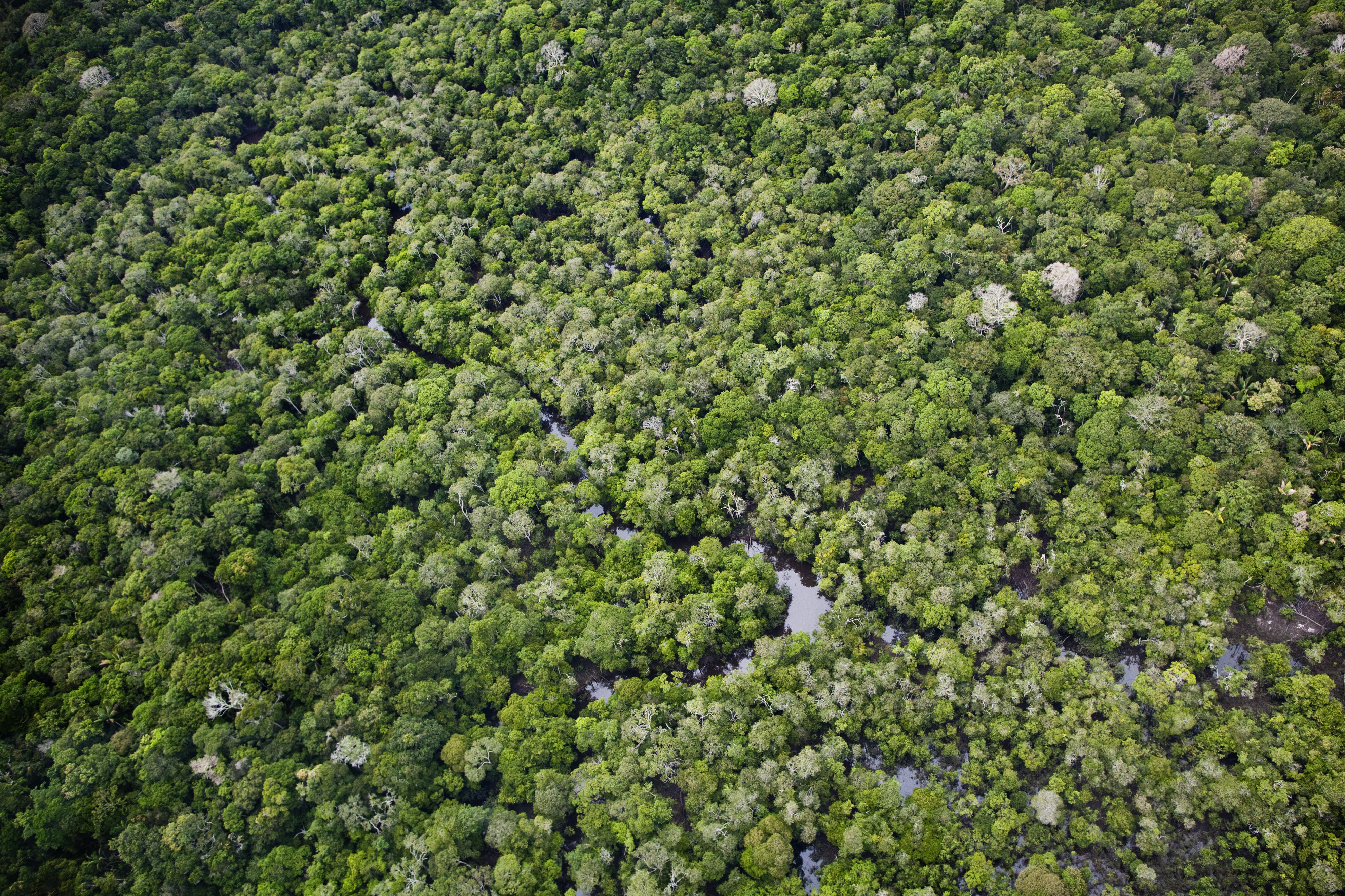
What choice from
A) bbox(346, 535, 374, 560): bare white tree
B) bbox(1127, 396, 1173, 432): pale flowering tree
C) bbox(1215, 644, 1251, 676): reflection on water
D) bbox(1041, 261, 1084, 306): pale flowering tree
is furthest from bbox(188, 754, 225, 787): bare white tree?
bbox(1041, 261, 1084, 306): pale flowering tree

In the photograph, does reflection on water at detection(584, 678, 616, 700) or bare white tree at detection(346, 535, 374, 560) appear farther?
bare white tree at detection(346, 535, 374, 560)

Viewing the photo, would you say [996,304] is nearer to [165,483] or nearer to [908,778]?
[908,778]

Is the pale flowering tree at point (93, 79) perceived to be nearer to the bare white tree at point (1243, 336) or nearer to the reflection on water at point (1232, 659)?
the bare white tree at point (1243, 336)

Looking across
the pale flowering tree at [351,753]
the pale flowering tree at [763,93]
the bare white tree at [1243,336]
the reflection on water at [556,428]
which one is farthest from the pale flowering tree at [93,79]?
the bare white tree at [1243,336]

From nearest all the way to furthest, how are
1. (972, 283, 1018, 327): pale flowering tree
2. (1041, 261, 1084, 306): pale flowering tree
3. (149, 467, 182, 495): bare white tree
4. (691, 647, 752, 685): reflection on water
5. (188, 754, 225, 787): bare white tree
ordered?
(188, 754, 225, 787): bare white tree, (691, 647, 752, 685): reflection on water, (972, 283, 1018, 327): pale flowering tree, (1041, 261, 1084, 306): pale flowering tree, (149, 467, 182, 495): bare white tree

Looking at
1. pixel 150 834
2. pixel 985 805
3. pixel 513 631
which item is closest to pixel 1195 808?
pixel 985 805

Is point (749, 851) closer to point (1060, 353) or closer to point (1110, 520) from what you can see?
point (1110, 520)

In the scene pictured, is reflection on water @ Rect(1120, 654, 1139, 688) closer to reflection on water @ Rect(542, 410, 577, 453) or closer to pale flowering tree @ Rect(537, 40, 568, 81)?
reflection on water @ Rect(542, 410, 577, 453)

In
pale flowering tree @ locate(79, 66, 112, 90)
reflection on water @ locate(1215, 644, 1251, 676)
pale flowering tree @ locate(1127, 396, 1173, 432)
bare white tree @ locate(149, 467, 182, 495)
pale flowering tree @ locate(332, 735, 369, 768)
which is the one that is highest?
Answer: pale flowering tree @ locate(79, 66, 112, 90)
